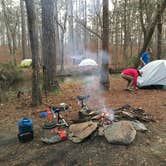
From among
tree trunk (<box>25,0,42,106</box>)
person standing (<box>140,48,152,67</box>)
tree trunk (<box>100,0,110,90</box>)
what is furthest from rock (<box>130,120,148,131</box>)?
person standing (<box>140,48,152,67</box>)


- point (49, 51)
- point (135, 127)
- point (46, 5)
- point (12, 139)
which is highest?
point (46, 5)

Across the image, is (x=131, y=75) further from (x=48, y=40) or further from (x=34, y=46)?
(x=34, y=46)

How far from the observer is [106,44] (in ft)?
25.7

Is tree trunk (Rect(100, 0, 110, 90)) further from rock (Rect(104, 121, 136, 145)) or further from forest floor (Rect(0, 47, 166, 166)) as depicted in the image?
rock (Rect(104, 121, 136, 145))

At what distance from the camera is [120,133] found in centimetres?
390

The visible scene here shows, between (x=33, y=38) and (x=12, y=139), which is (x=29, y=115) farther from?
(x=33, y=38)

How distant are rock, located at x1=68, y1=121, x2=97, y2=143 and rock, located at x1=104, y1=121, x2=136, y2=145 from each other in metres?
0.29

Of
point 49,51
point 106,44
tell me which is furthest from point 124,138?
point 49,51

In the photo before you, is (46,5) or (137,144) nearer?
(137,144)

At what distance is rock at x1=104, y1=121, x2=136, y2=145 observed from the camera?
3827mm

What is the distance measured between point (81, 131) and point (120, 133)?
755 mm

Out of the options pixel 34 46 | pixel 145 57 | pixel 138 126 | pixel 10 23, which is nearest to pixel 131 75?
pixel 145 57

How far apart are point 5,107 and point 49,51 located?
2566mm

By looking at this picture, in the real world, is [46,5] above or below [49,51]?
above
